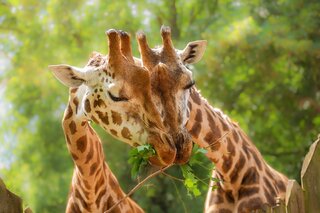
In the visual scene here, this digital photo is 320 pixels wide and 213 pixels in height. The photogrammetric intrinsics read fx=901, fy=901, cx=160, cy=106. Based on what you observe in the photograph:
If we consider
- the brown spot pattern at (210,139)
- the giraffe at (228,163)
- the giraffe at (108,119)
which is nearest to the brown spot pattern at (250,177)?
the giraffe at (228,163)

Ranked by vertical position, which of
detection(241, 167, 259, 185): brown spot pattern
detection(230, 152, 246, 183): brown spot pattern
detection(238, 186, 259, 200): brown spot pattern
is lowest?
detection(238, 186, 259, 200): brown spot pattern

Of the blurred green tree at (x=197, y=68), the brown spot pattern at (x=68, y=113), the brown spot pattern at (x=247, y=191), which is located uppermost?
the blurred green tree at (x=197, y=68)

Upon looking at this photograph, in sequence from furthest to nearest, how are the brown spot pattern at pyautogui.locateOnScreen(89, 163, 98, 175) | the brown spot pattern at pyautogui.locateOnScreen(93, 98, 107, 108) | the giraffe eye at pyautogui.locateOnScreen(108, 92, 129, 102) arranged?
the brown spot pattern at pyautogui.locateOnScreen(89, 163, 98, 175) → the brown spot pattern at pyautogui.locateOnScreen(93, 98, 107, 108) → the giraffe eye at pyautogui.locateOnScreen(108, 92, 129, 102)

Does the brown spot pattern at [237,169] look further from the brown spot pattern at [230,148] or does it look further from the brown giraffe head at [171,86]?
the brown giraffe head at [171,86]

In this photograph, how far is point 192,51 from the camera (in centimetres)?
500

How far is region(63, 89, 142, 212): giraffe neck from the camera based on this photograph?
4.96 m

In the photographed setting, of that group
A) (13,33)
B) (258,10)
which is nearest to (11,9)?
(13,33)

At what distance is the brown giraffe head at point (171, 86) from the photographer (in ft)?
Answer: 13.9

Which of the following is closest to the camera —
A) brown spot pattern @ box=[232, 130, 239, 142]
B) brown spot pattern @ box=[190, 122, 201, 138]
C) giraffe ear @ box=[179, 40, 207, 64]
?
giraffe ear @ box=[179, 40, 207, 64]

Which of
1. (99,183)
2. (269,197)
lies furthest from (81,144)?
(269,197)

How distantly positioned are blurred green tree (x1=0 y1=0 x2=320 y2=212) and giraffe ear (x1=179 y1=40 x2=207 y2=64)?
18.8ft

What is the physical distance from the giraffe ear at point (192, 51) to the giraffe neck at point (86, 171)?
2.10 feet

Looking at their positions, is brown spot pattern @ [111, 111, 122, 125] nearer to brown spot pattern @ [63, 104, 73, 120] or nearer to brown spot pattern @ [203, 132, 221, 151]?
brown spot pattern @ [63, 104, 73, 120]

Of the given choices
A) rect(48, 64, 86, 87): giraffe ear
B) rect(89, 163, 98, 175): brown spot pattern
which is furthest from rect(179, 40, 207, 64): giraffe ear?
rect(89, 163, 98, 175): brown spot pattern
